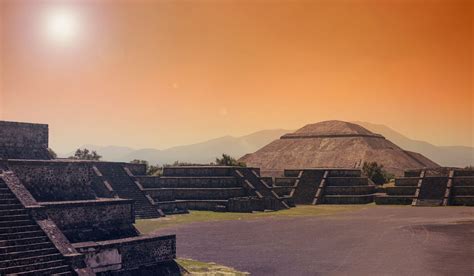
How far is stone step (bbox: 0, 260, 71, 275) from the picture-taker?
14355 mm

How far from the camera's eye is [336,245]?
2602 centimetres

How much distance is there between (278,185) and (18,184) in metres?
44.9

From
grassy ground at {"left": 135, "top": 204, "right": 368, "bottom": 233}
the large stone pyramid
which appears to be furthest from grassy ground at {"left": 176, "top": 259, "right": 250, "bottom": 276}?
the large stone pyramid

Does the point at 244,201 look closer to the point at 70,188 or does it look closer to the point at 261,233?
the point at 261,233

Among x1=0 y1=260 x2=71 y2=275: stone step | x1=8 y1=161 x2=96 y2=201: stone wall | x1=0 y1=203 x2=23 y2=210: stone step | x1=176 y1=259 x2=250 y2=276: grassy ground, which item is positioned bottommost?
x1=176 y1=259 x2=250 y2=276: grassy ground

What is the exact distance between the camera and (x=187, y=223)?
119 ft

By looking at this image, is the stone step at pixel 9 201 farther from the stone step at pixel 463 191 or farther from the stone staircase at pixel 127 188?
the stone step at pixel 463 191

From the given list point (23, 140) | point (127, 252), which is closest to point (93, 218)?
point (127, 252)

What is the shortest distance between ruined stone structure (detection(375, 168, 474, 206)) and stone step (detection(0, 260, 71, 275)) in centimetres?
4475

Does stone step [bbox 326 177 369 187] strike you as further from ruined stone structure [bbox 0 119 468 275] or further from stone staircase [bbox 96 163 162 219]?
stone staircase [bbox 96 163 162 219]

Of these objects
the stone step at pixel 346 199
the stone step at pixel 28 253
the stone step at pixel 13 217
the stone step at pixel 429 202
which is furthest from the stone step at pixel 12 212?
the stone step at pixel 429 202

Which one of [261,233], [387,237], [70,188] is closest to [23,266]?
[70,188]

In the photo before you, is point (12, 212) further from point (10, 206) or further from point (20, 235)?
point (20, 235)

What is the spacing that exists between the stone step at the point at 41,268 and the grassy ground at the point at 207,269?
511cm
